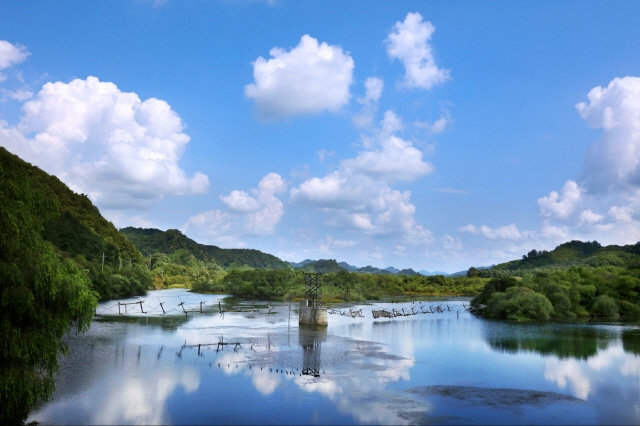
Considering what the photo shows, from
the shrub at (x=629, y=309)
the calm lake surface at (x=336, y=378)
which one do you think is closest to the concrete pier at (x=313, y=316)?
the calm lake surface at (x=336, y=378)

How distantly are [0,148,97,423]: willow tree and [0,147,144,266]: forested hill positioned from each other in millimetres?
46569

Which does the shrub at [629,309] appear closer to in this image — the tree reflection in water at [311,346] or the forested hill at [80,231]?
the tree reflection in water at [311,346]

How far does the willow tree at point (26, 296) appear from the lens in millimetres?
16844

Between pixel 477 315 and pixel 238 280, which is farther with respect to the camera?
pixel 238 280

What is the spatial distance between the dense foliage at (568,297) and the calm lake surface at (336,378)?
18509 mm

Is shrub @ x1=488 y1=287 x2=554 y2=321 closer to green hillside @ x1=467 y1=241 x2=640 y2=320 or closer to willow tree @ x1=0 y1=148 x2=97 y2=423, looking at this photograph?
green hillside @ x1=467 y1=241 x2=640 y2=320

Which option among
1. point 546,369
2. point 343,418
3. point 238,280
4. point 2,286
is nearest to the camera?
point 2,286

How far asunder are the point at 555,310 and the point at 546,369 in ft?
152

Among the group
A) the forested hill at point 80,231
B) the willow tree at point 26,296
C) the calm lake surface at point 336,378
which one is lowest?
the calm lake surface at point 336,378

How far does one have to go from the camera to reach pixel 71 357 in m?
31.2

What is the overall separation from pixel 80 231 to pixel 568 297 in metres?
98.3

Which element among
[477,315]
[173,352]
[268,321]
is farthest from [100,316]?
[477,315]

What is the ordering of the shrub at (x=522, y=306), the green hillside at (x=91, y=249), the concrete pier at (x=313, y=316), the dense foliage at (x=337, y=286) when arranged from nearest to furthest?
1. the concrete pier at (x=313, y=316)
2. the shrub at (x=522, y=306)
3. the green hillside at (x=91, y=249)
4. the dense foliage at (x=337, y=286)

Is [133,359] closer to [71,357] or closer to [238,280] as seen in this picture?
[71,357]
